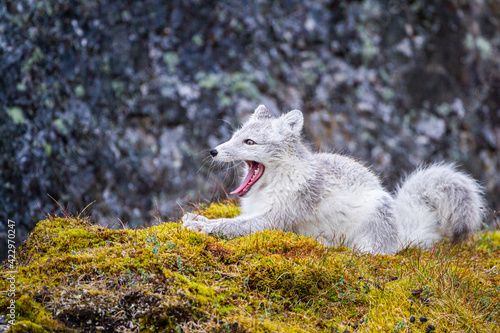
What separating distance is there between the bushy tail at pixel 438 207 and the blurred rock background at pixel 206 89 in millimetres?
1221

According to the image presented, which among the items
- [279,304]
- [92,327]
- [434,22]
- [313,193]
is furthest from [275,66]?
[92,327]

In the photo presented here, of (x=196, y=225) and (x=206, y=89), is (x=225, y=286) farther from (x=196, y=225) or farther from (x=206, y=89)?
(x=206, y=89)

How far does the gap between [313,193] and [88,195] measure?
469 centimetres

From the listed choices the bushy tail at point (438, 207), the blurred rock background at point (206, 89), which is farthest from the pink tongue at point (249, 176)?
the bushy tail at point (438, 207)

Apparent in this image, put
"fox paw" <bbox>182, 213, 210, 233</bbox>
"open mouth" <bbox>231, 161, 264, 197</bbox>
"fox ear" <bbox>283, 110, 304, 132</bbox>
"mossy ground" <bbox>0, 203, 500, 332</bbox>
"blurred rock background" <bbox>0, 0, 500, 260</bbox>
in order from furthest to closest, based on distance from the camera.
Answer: "blurred rock background" <bbox>0, 0, 500, 260</bbox>
"fox ear" <bbox>283, 110, 304, 132</bbox>
"open mouth" <bbox>231, 161, 264, 197</bbox>
"fox paw" <bbox>182, 213, 210, 233</bbox>
"mossy ground" <bbox>0, 203, 500, 332</bbox>

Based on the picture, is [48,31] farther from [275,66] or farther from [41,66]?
[275,66]

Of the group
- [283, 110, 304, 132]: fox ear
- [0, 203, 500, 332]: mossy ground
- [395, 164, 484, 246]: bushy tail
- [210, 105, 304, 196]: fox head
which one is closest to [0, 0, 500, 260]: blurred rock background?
[395, 164, 484, 246]: bushy tail

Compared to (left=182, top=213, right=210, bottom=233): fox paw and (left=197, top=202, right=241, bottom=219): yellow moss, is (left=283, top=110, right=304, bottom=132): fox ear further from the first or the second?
(left=182, top=213, right=210, bottom=233): fox paw

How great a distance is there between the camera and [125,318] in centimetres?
318

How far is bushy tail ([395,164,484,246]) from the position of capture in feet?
18.0

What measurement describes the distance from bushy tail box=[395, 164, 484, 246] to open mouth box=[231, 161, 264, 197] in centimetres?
184

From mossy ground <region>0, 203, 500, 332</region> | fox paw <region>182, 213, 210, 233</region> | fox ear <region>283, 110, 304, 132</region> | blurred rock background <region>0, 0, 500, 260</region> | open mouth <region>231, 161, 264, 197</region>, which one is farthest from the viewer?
A: blurred rock background <region>0, 0, 500, 260</region>

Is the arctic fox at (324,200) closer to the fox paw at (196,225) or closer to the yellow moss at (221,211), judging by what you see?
the fox paw at (196,225)

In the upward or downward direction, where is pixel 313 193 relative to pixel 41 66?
downward
